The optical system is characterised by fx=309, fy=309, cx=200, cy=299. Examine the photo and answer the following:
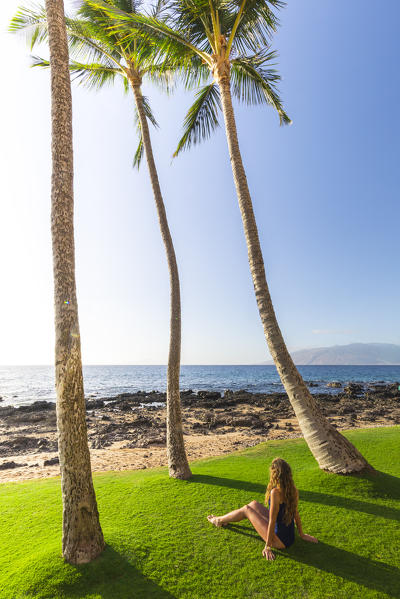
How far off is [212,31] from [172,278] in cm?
689

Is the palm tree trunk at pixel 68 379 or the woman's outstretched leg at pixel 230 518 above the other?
the palm tree trunk at pixel 68 379

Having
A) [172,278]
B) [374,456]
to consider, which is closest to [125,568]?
[172,278]

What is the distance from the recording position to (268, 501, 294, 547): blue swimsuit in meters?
3.80

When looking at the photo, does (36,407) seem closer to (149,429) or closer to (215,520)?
(149,429)

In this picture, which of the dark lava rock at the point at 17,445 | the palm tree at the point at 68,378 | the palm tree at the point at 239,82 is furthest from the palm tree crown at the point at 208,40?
the dark lava rock at the point at 17,445

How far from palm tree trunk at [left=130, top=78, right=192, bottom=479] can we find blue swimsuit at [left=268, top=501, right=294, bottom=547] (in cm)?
283

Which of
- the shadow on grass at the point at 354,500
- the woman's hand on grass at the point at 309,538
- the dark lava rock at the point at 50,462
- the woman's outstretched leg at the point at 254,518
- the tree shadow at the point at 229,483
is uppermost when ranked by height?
the woman's outstretched leg at the point at 254,518

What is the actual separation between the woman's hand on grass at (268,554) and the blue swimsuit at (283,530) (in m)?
0.19

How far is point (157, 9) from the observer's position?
8469 mm

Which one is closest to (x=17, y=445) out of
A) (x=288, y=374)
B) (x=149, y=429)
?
(x=149, y=429)

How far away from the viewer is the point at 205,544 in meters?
3.95

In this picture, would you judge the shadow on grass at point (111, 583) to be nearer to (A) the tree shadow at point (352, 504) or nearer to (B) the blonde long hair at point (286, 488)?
(B) the blonde long hair at point (286, 488)

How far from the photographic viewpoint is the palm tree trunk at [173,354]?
6.41 meters

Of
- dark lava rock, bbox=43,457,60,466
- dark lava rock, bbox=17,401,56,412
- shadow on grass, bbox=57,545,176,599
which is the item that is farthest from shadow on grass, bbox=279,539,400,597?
dark lava rock, bbox=17,401,56,412
